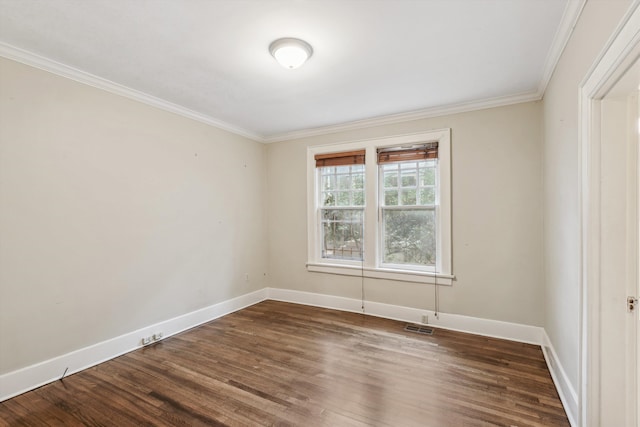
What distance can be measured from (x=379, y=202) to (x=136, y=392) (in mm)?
3276

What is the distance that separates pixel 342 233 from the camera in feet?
14.8

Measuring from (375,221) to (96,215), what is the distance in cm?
315

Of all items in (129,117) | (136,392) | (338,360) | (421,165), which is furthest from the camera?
(421,165)

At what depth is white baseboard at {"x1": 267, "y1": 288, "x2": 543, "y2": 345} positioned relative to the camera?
128 inches

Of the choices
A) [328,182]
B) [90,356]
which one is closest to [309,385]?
[90,356]

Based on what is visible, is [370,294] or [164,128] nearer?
[164,128]

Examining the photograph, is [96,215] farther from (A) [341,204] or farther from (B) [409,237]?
(B) [409,237]

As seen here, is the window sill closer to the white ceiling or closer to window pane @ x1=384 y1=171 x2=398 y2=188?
window pane @ x1=384 y1=171 x2=398 y2=188

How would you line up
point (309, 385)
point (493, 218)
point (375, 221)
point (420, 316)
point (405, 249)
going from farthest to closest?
1. point (375, 221)
2. point (405, 249)
3. point (420, 316)
4. point (493, 218)
5. point (309, 385)

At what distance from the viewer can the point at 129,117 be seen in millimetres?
3109

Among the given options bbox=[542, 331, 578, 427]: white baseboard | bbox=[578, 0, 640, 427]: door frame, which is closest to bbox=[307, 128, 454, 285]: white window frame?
bbox=[542, 331, 578, 427]: white baseboard

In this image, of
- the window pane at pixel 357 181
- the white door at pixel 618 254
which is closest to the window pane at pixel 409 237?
the window pane at pixel 357 181

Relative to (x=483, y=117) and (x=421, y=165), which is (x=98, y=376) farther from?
(x=483, y=117)

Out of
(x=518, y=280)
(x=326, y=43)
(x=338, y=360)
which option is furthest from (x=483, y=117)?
(x=338, y=360)
